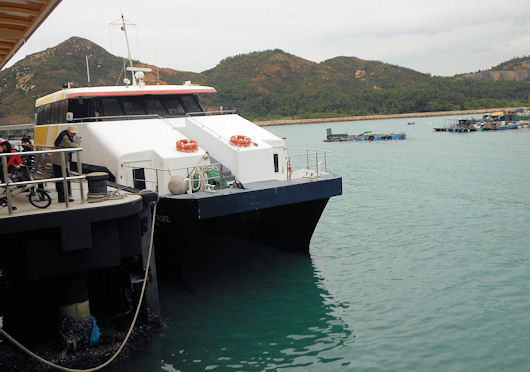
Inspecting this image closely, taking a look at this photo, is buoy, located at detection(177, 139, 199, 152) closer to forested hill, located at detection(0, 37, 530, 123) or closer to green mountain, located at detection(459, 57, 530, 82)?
forested hill, located at detection(0, 37, 530, 123)

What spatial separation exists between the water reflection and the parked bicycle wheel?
2.69 metres

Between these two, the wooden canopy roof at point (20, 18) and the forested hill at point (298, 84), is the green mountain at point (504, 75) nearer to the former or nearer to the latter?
the forested hill at point (298, 84)

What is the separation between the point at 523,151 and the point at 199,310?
3696cm

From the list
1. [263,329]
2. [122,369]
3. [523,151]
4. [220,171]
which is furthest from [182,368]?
[523,151]

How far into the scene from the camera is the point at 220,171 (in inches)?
407

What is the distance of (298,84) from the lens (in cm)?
16038

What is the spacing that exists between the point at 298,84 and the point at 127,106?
150870 millimetres

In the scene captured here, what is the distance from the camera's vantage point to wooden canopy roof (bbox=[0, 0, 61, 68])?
7488 mm

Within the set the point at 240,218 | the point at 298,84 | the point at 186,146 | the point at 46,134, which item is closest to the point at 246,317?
the point at 240,218

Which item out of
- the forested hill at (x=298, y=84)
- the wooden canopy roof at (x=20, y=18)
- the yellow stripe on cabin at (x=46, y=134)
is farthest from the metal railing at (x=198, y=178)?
the forested hill at (x=298, y=84)

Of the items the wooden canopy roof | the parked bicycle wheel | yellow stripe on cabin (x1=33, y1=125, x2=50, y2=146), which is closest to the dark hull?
the parked bicycle wheel

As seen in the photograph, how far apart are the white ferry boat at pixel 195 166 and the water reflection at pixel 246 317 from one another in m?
0.74

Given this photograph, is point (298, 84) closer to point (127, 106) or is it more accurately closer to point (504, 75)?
point (504, 75)

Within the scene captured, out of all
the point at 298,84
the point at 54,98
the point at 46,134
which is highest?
the point at 298,84
